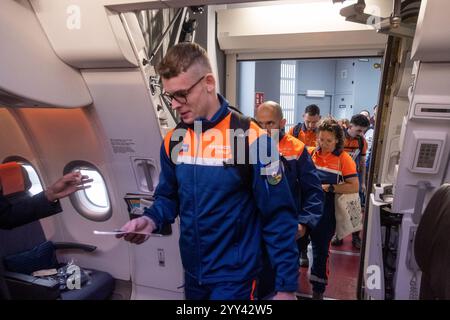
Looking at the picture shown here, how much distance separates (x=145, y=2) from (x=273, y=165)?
1.24 metres

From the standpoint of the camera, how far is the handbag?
3.41m

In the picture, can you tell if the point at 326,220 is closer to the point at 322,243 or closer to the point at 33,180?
the point at 322,243

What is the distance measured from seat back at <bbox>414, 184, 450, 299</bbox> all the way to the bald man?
0.83m

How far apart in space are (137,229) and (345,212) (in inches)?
92.8

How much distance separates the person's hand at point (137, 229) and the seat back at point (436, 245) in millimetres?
1449

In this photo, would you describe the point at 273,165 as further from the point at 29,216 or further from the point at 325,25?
the point at 325,25

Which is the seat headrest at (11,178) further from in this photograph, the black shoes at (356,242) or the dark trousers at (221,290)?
the black shoes at (356,242)

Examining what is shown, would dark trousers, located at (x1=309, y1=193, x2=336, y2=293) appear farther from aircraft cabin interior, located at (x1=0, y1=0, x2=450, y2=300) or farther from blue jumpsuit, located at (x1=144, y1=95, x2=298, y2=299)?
blue jumpsuit, located at (x1=144, y1=95, x2=298, y2=299)

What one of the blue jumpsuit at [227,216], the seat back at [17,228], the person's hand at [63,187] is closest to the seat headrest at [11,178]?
the seat back at [17,228]

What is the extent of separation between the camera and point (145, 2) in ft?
6.56

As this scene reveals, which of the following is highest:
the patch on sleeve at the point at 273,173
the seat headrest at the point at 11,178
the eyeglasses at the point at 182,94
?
the eyeglasses at the point at 182,94

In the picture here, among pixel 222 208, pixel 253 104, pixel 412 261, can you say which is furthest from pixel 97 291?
pixel 253 104

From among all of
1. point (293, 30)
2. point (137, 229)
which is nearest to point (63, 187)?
point (137, 229)

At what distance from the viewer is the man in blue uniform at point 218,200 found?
1644mm
